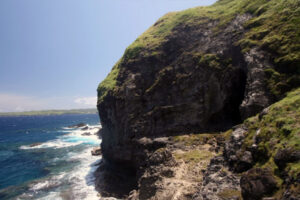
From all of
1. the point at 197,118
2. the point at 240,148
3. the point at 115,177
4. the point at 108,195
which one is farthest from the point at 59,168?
the point at 240,148

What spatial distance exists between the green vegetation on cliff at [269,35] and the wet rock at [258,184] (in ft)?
39.9

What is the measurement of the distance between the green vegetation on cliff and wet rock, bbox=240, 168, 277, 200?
1216 centimetres

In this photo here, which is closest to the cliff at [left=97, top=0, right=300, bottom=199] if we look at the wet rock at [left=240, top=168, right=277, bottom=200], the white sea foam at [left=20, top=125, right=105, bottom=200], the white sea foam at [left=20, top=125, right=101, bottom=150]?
the wet rock at [left=240, top=168, right=277, bottom=200]

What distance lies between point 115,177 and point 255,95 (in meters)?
26.0

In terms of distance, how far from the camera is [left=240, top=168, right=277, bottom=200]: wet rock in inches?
340

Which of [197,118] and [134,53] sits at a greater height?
[134,53]

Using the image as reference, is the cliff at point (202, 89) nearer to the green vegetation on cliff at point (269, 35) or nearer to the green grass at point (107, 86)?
the green vegetation on cliff at point (269, 35)

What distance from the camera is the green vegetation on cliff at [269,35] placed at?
1845 cm

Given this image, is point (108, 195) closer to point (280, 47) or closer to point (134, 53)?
point (134, 53)

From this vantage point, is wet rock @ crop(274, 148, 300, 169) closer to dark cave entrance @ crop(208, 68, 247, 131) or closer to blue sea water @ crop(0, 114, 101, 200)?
dark cave entrance @ crop(208, 68, 247, 131)

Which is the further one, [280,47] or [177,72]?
[177,72]

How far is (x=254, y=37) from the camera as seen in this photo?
24000 mm

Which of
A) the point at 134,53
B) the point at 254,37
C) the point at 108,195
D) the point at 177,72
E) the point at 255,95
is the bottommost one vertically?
the point at 108,195

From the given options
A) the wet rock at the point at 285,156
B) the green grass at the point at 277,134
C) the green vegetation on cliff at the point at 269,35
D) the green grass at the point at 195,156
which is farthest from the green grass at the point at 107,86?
the wet rock at the point at 285,156
